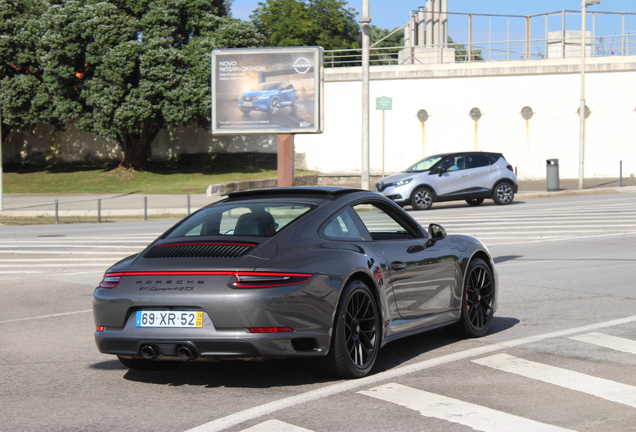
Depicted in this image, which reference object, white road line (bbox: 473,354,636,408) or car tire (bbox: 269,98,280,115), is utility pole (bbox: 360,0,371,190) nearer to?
car tire (bbox: 269,98,280,115)

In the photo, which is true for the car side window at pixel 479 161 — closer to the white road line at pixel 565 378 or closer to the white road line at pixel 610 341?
the white road line at pixel 610 341

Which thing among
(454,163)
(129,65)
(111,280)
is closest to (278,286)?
(111,280)

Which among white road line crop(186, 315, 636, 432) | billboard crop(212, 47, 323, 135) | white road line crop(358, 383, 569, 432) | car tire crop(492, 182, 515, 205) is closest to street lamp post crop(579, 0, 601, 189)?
car tire crop(492, 182, 515, 205)

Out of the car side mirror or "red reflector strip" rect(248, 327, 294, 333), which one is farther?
the car side mirror

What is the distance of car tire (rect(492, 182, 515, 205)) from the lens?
2559cm

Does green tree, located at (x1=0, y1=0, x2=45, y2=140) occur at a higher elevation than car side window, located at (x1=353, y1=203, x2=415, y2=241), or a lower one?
higher

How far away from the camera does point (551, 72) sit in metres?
39.7

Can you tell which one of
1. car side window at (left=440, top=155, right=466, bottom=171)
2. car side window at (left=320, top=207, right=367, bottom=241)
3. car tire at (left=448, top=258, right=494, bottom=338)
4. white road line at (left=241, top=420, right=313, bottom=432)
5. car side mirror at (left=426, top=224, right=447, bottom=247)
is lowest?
white road line at (left=241, top=420, right=313, bottom=432)

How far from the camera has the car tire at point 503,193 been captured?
2559 cm

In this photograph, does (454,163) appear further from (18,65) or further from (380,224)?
(18,65)

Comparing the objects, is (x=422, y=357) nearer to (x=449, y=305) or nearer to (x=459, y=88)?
(x=449, y=305)

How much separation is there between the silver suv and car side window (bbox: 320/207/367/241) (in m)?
18.5

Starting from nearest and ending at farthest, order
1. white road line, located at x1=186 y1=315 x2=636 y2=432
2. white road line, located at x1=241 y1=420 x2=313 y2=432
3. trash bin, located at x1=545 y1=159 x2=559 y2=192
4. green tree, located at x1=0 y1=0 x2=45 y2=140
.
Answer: white road line, located at x1=241 y1=420 x2=313 y2=432
white road line, located at x1=186 y1=315 x2=636 y2=432
trash bin, located at x1=545 y1=159 x2=559 y2=192
green tree, located at x1=0 y1=0 x2=45 y2=140

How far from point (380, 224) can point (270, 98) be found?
23.5 metres
